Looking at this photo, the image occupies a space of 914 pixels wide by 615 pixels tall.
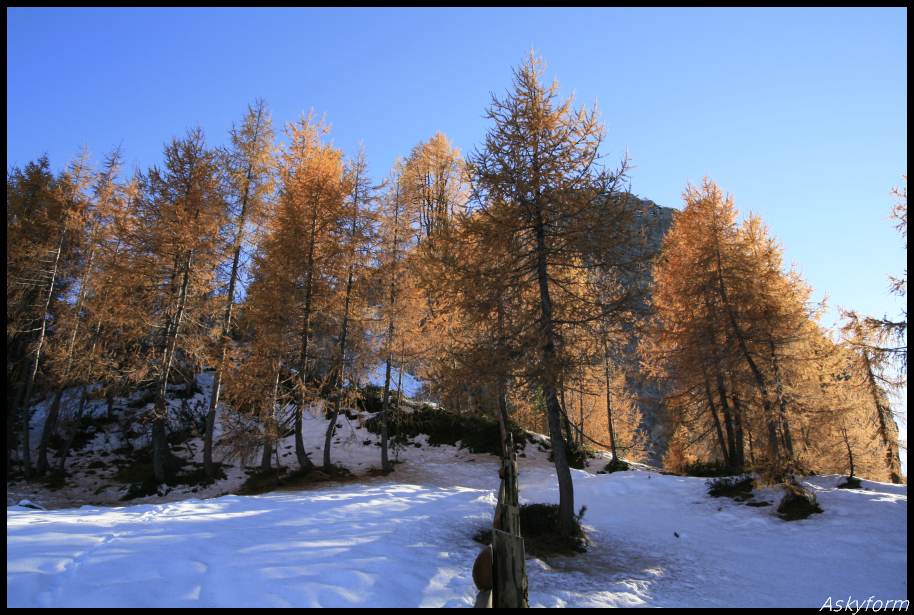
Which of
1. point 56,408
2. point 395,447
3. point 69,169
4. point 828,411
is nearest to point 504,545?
point 828,411

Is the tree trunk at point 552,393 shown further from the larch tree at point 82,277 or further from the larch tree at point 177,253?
the larch tree at point 82,277

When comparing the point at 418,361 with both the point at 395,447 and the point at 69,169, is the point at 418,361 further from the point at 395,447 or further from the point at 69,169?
the point at 69,169

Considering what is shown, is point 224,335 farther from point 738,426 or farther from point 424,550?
point 738,426

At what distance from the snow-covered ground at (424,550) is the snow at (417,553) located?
3cm

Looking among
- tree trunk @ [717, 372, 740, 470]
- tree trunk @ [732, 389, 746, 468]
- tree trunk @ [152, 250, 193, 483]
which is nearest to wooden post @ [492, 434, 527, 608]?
tree trunk @ [717, 372, 740, 470]

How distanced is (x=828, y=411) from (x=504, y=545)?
14.0 meters

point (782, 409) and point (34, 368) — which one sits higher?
point (34, 368)

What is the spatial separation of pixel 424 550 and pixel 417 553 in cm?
23

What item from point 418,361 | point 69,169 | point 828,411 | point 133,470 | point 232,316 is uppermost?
point 69,169

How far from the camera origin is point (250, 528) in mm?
6309

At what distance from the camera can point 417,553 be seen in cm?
584

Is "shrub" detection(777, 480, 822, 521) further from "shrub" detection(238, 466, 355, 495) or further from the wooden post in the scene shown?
"shrub" detection(238, 466, 355, 495)

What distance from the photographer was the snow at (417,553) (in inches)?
159

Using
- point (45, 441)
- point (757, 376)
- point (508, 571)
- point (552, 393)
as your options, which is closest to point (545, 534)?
point (552, 393)
